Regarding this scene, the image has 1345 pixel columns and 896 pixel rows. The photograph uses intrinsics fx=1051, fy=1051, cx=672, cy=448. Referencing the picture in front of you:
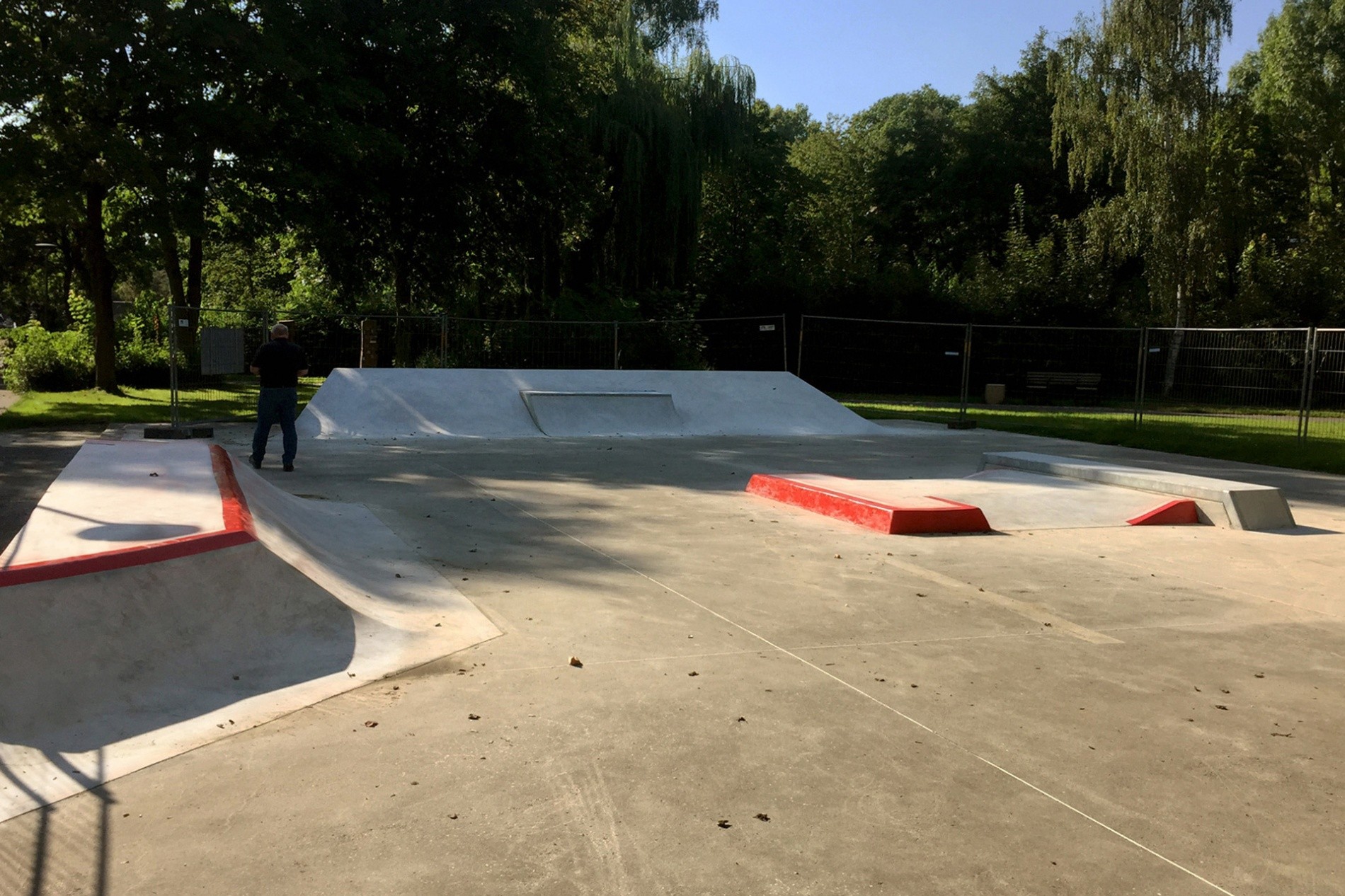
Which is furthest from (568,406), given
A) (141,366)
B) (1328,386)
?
(141,366)

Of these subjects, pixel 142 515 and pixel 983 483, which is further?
pixel 983 483

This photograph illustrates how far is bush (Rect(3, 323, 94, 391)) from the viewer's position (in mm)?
24875

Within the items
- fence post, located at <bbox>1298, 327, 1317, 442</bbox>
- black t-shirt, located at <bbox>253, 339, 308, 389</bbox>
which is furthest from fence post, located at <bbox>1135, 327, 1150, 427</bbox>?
black t-shirt, located at <bbox>253, 339, 308, 389</bbox>

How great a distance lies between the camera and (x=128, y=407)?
2052cm

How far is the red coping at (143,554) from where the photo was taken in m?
4.46

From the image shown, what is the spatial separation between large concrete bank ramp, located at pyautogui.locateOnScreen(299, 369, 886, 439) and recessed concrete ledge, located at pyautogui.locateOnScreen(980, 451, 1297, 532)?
22.9ft

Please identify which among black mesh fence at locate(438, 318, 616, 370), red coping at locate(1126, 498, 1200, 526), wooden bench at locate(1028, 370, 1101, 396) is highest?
black mesh fence at locate(438, 318, 616, 370)

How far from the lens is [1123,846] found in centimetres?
327

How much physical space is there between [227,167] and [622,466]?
15.0 m

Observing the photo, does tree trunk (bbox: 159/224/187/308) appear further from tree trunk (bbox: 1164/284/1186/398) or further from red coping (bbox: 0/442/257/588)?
red coping (bbox: 0/442/257/588)

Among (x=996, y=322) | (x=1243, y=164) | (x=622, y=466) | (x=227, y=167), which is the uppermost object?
(x=1243, y=164)

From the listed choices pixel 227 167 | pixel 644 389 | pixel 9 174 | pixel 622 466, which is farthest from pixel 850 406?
pixel 9 174

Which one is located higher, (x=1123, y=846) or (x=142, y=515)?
(x=142, y=515)

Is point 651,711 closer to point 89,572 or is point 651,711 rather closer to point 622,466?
point 89,572
